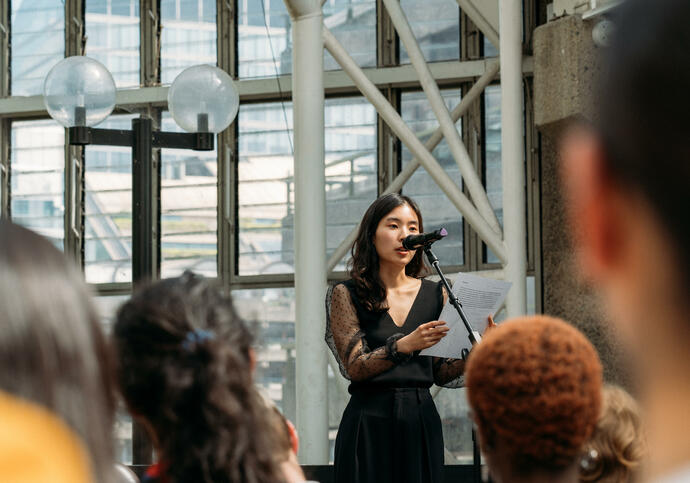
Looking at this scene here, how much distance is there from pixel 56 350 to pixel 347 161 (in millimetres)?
8647

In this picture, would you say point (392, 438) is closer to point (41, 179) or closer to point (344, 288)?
point (344, 288)

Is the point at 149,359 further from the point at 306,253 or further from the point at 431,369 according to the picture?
the point at 306,253

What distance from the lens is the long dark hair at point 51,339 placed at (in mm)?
687

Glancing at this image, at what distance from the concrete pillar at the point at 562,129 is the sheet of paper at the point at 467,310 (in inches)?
74.2

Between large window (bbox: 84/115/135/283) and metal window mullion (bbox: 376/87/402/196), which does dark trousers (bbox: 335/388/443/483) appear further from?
large window (bbox: 84/115/135/283)

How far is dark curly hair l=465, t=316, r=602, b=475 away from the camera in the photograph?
4.61 ft

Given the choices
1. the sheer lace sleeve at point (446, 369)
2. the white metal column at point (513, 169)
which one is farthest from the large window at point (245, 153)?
the sheer lace sleeve at point (446, 369)

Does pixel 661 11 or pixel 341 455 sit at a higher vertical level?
pixel 661 11

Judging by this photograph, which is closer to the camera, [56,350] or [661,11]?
[661,11]

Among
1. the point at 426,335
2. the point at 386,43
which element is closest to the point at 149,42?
the point at 386,43

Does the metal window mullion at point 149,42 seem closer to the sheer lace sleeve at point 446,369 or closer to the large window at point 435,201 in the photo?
the large window at point 435,201

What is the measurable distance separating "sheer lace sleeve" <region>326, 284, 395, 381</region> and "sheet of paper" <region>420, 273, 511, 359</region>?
16 cm

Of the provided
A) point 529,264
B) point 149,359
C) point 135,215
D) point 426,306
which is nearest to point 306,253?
point 135,215

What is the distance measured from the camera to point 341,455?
3.88 m
